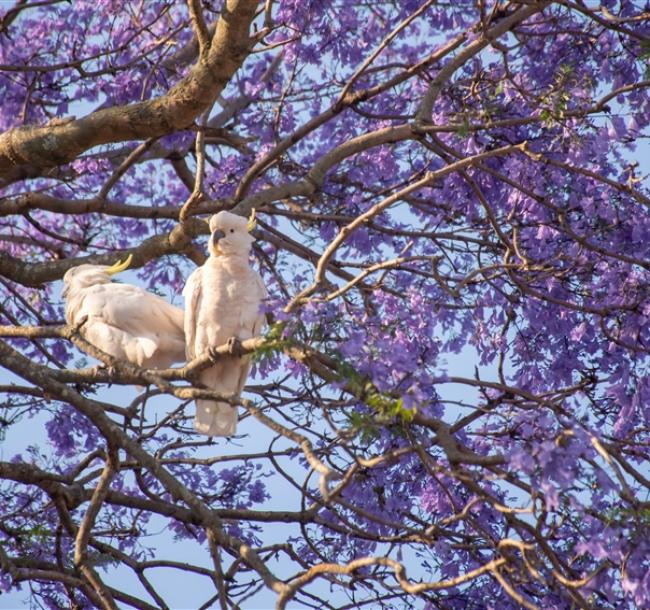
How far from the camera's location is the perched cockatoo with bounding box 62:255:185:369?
5609mm

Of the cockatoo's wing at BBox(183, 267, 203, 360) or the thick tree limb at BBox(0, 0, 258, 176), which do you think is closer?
the thick tree limb at BBox(0, 0, 258, 176)

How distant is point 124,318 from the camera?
5613mm

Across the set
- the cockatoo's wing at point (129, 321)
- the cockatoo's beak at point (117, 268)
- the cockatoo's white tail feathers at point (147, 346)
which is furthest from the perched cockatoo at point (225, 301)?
the cockatoo's beak at point (117, 268)

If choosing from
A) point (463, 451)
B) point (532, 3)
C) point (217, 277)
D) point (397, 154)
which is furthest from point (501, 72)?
point (463, 451)

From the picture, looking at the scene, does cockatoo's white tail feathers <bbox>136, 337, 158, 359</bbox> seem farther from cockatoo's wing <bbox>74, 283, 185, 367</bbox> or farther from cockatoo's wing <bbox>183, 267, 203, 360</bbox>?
cockatoo's wing <bbox>183, 267, 203, 360</bbox>

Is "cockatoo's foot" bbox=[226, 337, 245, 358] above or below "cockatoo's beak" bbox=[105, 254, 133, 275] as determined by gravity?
below

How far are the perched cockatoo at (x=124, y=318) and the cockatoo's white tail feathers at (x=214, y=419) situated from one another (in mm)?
310

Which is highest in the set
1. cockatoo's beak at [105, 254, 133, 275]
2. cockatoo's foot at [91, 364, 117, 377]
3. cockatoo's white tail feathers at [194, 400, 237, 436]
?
cockatoo's beak at [105, 254, 133, 275]

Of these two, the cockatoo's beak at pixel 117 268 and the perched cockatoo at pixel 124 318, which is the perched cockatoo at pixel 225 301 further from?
the cockatoo's beak at pixel 117 268

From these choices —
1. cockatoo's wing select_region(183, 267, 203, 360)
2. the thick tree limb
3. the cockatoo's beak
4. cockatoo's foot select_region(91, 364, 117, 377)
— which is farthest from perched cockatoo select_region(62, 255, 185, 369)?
the thick tree limb

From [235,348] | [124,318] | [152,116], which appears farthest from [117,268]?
[235,348]

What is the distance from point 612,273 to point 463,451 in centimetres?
228

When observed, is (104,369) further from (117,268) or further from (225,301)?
(117,268)

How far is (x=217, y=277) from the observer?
5711 mm
